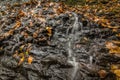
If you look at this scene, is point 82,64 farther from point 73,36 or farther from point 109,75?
point 73,36

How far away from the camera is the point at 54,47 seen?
13.5 ft

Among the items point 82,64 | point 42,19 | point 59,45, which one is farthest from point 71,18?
point 82,64

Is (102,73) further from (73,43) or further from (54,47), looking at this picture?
(54,47)

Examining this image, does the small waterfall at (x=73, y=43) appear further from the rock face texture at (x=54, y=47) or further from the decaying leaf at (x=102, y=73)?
the decaying leaf at (x=102, y=73)

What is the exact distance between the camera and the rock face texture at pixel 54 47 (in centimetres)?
349

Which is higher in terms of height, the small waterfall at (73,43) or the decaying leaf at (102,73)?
the small waterfall at (73,43)

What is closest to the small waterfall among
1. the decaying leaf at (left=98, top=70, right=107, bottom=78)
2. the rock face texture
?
the rock face texture

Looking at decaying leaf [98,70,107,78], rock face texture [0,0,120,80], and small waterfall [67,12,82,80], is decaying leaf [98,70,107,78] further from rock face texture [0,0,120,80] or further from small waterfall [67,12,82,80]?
small waterfall [67,12,82,80]

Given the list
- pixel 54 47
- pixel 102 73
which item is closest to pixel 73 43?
pixel 54 47

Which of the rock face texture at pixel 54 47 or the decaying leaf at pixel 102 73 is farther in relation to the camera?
the rock face texture at pixel 54 47

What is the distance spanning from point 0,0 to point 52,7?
3988 mm

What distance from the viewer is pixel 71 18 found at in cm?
510

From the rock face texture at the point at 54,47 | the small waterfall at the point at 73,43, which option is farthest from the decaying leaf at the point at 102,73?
the small waterfall at the point at 73,43

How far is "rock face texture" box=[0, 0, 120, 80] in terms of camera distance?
11.4 feet
